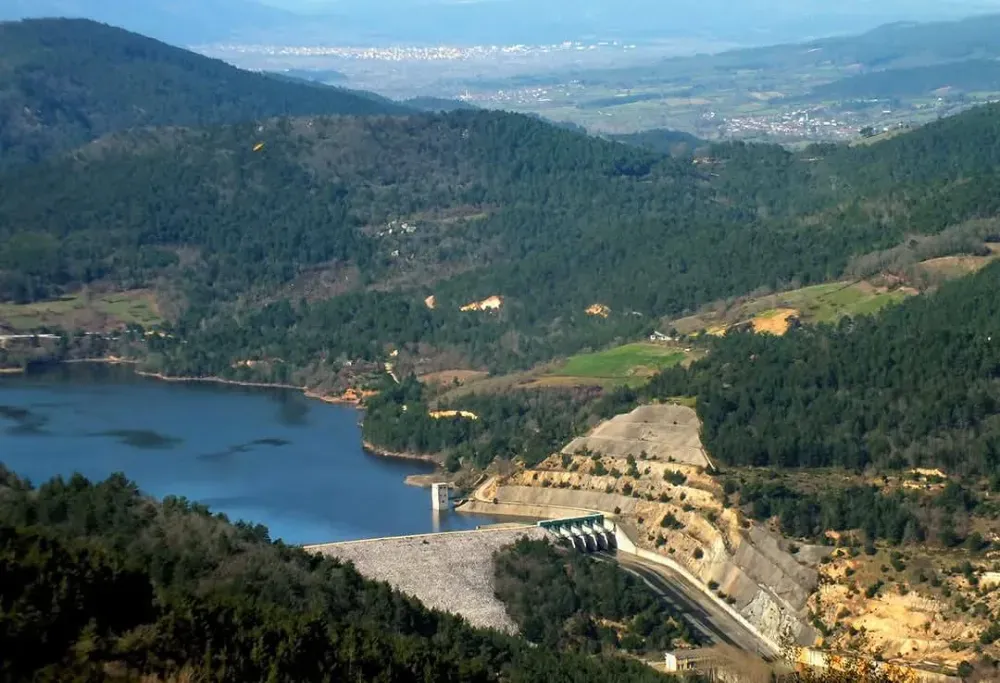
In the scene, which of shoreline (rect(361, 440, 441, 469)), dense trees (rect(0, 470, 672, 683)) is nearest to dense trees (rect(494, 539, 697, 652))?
dense trees (rect(0, 470, 672, 683))

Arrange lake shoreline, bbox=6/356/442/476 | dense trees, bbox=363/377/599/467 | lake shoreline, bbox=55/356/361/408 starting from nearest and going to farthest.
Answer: dense trees, bbox=363/377/599/467 → lake shoreline, bbox=6/356/442/476 → lake shoreline, bbox=55/356/361/408

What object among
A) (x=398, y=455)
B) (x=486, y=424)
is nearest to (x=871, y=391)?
(x=486, y=424)

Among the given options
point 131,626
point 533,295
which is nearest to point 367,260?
point 533,295

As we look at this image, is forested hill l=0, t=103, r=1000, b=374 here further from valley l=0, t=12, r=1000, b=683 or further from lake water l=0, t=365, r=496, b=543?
lake water l=0, t=365, r=496, b=543

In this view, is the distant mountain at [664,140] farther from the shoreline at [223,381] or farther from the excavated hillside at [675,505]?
the excavated hillside at [675,505]

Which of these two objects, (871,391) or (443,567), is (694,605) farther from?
(871,391)

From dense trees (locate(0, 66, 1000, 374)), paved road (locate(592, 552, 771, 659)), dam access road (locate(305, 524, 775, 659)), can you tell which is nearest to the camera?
paved road (locate(592, 552, 771, 659))

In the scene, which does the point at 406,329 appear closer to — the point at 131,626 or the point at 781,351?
the point at 781,351
